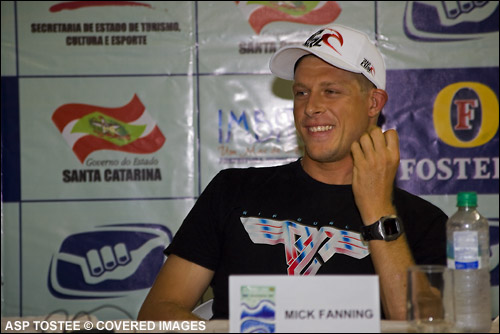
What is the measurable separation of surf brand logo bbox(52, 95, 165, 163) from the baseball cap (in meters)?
1.01

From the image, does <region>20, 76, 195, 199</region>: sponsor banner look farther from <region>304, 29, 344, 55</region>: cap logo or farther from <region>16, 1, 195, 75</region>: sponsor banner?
<region>304, 29, 344, 55</region>: cap logo

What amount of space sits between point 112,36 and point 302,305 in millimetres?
2077

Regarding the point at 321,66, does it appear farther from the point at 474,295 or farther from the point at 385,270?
the point at 474,295

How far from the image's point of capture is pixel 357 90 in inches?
77.0

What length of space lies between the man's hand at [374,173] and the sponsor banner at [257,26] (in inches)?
47.2

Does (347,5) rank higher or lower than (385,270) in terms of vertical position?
higher

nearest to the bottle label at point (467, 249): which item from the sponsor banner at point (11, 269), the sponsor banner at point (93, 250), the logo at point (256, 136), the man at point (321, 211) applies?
the man at point (321, 211)

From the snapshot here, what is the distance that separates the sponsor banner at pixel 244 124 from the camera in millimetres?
2840

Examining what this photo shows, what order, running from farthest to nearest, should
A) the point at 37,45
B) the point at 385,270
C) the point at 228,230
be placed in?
the point at 37,45 → the point at 228,230 → the point at 385,270

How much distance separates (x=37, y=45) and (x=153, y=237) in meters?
0.99

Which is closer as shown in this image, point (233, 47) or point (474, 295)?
point (474, 295)

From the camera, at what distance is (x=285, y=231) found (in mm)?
1796

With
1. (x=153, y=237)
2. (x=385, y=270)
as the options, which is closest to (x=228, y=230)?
(x=385, y=270)

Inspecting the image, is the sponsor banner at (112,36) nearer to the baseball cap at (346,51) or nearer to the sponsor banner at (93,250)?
the sponsor banner at (93,250)
